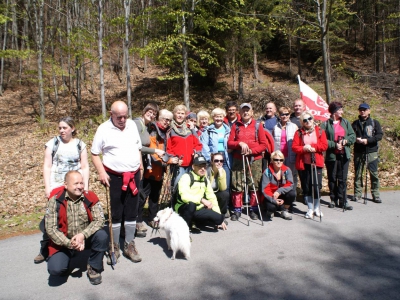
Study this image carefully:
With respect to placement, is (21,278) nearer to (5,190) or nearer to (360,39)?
(5,190)

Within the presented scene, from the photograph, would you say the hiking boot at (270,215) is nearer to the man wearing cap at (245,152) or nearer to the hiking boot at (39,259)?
the man wearing cap at (245,152)

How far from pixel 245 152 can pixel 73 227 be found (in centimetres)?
310

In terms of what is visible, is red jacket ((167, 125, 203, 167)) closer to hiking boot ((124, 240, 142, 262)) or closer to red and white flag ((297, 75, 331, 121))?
hiking boot ((124, 240, 142, 262))

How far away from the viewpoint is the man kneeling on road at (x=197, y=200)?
15.8 feet

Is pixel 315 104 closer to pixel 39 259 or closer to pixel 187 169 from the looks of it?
pixel 187 169

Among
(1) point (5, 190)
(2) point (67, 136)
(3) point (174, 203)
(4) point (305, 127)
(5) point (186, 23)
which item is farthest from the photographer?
(5) point (186, 23)

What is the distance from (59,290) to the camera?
351 cm

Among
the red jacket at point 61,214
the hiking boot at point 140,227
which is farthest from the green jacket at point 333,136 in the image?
the red jacket at point 61,214

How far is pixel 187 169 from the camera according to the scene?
5.47 m

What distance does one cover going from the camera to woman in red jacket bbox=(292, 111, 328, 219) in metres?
5.78

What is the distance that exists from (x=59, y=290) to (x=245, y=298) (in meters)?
2.09

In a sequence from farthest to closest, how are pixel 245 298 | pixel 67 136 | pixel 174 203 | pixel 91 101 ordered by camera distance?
pixel 91 101 → pixel 174 203 → pixel 67 136 → pixel 245 298

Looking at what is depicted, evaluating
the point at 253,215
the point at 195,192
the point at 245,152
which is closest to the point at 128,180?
the point at 195,192

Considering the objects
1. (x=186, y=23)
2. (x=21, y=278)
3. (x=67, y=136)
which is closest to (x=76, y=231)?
(x=21, y=278)
